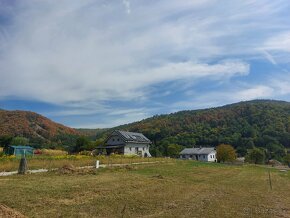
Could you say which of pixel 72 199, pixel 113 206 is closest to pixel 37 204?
pixel 72 199

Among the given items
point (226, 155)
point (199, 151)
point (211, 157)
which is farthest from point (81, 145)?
point (211, 157)

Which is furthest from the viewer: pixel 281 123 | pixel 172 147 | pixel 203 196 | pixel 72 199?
pixel 281 123

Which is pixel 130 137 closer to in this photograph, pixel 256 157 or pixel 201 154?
pixel 256 157

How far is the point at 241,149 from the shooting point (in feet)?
383

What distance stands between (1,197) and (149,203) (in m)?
6.22

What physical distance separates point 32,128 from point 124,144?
7496cm

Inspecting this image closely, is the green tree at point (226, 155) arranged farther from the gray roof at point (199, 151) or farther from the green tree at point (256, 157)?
the gray roof at point (199, 151)

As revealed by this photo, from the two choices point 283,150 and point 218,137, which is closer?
point 283,150

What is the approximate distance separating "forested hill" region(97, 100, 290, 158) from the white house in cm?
2581

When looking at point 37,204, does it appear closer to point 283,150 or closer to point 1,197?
point 1,197

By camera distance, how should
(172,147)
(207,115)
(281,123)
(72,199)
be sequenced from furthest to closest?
1. (207,115)
2. (281,123)
3. (172,147)
4. (72,199)

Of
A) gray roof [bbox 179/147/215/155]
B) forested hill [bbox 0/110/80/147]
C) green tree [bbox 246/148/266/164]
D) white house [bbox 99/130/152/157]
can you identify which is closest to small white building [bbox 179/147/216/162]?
gray roof [bbox 179/147/215/155]

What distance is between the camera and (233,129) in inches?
5192

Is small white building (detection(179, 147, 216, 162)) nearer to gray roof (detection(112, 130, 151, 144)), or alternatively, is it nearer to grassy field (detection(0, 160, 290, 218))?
gray roof (detection(112, 130, 151, 144))
